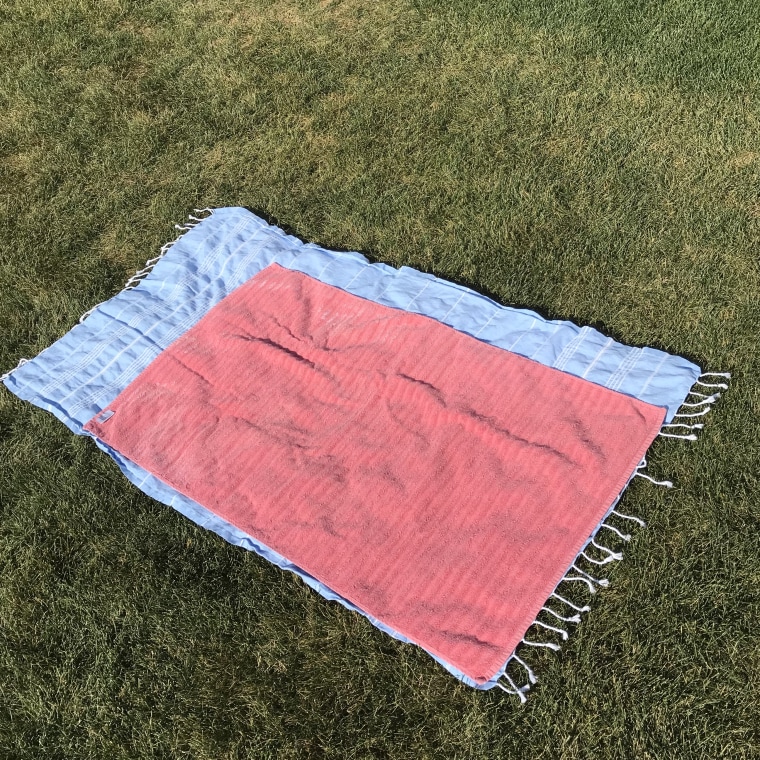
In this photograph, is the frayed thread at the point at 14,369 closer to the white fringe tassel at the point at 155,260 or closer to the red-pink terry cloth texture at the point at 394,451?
the white fringe tassel at the point at 155,260

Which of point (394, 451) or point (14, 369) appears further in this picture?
point (14, 369)

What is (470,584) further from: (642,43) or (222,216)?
(642,43)

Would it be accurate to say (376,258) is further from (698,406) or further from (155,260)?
(698,406)

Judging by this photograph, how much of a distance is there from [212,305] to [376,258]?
2.73 feet

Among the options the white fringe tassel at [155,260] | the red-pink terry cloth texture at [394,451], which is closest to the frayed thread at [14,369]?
the white fringe tassel at [155,260]

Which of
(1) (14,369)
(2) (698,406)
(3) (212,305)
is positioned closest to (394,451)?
(2) (698,406)

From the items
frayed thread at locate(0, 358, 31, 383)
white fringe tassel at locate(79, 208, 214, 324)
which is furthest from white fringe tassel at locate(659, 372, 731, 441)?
frayed thread at locate(0, 358, 31, 383)

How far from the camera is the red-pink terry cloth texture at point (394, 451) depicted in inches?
102

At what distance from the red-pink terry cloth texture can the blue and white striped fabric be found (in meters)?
0.08

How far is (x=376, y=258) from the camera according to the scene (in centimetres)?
387

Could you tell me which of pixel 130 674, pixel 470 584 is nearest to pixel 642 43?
pixel 470 584

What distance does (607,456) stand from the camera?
9.28 ft

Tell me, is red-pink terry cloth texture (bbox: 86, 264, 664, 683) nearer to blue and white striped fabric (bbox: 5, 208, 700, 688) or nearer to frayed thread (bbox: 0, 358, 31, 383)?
blue and white striped fabric (bbox: 5, 208, 700, 688)

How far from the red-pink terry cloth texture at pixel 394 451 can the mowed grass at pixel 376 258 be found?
0.45 feet
